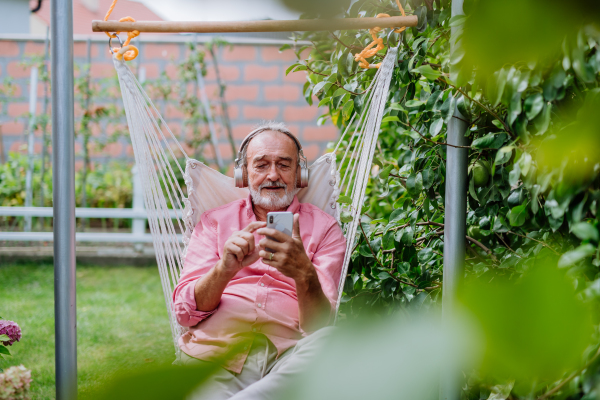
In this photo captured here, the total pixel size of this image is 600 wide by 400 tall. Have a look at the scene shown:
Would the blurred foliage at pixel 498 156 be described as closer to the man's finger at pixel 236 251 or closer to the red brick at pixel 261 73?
the man's finger at pixel 236 251

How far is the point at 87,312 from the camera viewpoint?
130 inches

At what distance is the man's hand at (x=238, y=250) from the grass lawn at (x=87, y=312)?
755mm

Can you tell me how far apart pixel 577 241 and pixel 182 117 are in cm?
438

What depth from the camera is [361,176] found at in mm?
1730

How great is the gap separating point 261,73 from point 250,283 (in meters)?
3.53

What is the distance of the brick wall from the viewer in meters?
4.84

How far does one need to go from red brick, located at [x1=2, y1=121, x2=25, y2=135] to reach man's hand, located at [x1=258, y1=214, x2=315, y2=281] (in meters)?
4.26

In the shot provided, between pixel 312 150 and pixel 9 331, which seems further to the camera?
pixel 312 150

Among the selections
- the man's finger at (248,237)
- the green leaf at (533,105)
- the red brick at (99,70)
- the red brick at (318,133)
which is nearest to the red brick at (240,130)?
the red brick at (318,133)

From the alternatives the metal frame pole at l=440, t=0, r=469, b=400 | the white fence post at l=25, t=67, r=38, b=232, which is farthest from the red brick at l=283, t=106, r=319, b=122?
the metal frame pole at l=440, t=0, r=469, b=400

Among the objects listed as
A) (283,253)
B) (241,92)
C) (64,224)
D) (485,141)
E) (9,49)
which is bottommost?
(283,253)

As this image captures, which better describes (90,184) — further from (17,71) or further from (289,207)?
(289,207)

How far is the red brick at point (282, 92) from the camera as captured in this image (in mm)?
4930

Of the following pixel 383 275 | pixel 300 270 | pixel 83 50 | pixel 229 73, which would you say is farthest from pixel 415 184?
pixel 83 50
